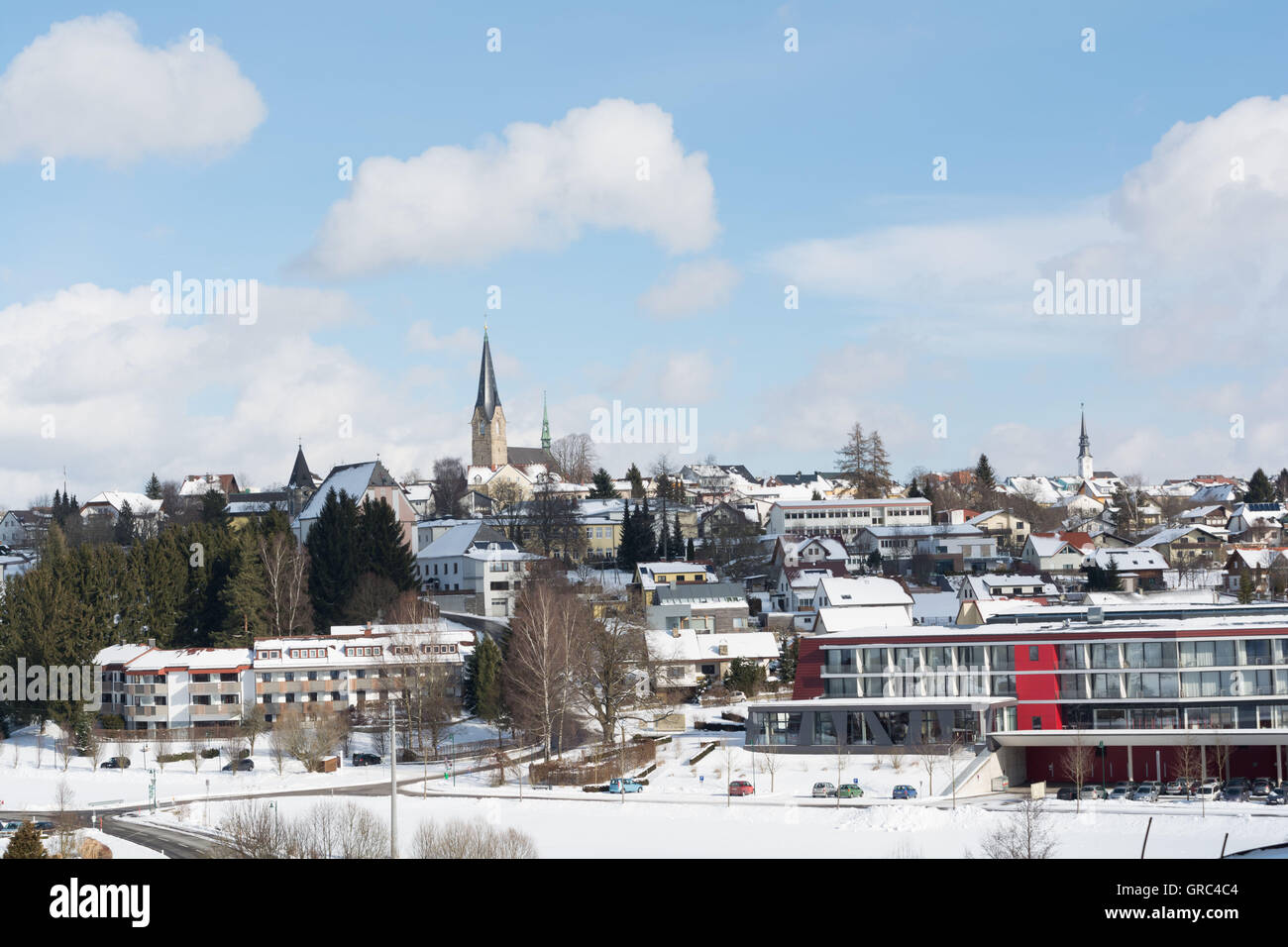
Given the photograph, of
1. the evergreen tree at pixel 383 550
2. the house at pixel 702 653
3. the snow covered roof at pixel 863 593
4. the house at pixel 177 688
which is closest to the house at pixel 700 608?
the house at pixel 702 653

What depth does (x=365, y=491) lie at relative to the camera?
328 ft

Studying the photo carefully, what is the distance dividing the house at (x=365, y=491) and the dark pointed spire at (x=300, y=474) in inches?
1307

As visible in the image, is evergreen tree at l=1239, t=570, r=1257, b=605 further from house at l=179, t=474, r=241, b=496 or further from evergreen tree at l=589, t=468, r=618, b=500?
house at l=179, t=474, r=241, b=496

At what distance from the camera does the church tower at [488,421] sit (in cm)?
18312

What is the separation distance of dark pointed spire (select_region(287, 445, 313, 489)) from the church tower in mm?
46214

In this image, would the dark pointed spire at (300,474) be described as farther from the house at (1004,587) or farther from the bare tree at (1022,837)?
the bare tree at (1022,837)

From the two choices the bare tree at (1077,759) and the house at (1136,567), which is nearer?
the bare tree at (1077,759)

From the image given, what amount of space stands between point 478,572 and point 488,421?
3822 inches

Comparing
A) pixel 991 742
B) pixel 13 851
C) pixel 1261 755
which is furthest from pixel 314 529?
pixel 13 851

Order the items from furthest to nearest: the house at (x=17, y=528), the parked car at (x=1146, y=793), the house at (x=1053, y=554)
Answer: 1. the house at (x=17, y=528)
2. the house at (x=1053, y=554)
3. the parked car at (x=1146, y=793)

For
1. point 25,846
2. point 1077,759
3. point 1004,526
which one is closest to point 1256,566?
point 1004,526

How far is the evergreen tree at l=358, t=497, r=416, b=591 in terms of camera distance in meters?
76.6
